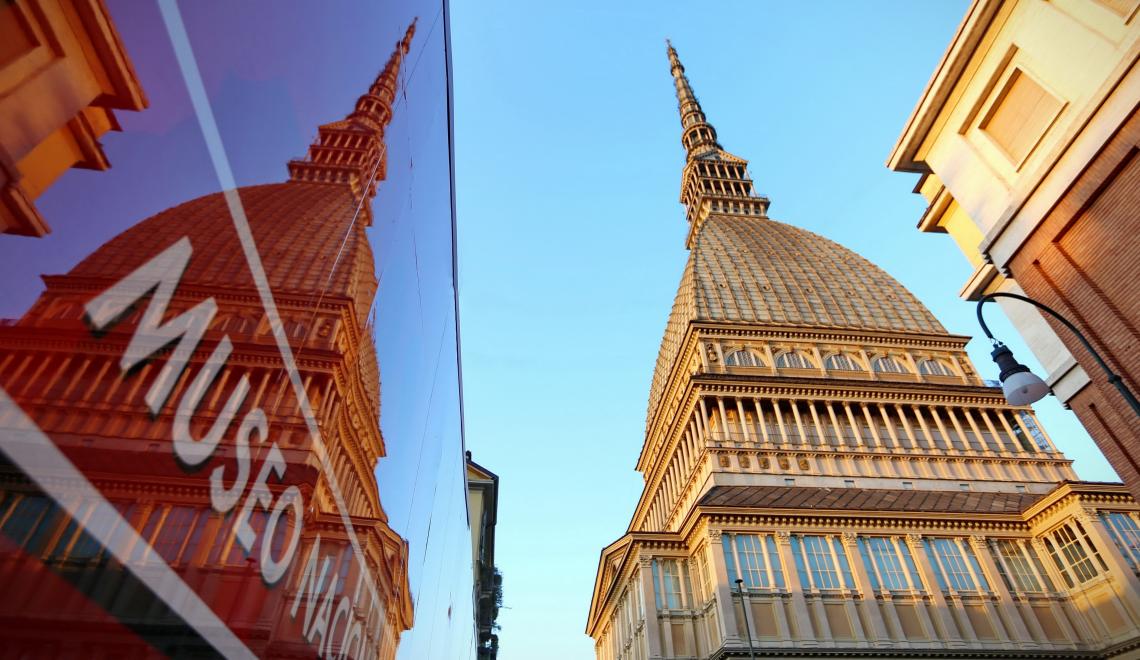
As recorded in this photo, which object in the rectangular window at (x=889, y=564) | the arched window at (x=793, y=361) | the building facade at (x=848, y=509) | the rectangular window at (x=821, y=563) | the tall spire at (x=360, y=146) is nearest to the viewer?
the tall spire at (x=360, y=146)

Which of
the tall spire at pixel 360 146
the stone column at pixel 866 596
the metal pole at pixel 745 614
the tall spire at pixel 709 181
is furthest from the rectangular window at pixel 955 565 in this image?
the tall spire at pixel 709 181

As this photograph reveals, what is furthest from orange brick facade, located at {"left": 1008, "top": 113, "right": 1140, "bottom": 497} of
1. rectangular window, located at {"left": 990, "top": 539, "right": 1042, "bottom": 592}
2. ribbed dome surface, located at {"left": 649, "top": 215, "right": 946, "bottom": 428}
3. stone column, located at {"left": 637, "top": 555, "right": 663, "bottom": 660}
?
Result: ribbed dome surface, located at {"left": 649, "top": 215, "right": 946, "bottom": 428}

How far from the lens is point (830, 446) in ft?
136

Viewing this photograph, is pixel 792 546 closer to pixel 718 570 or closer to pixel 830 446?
pixel 718 570

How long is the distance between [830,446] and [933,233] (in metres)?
28.1

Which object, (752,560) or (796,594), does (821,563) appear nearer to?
(796,594)

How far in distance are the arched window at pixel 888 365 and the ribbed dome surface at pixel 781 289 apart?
11.1 feet

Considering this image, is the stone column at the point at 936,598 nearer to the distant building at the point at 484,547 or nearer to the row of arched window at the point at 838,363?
the row of arched window at the point at 838,363

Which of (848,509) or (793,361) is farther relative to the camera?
(793,361)

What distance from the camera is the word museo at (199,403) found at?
1.96 meters

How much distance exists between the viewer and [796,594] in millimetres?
28766

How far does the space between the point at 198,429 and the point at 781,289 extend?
2539 inches

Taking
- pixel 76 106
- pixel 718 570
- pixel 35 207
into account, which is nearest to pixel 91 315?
pixel 35 207

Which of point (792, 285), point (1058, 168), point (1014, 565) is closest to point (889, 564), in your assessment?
point (1014, 565)
